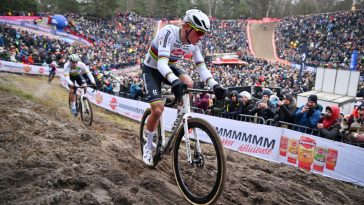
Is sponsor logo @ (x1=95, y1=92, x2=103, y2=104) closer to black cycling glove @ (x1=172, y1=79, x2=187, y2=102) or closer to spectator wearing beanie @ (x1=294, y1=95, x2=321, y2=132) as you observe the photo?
spectator wearing beanie @ (x1=294, y1=95, x2=321, y2=132)

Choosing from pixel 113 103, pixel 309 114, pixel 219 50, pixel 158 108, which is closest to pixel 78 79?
pixel 113 103

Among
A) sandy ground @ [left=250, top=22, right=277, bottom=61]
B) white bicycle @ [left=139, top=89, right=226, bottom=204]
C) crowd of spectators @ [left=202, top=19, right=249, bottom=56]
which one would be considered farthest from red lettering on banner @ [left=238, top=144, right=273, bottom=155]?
sandy ground @ [left=250, top=22, right=277, bottom=61]

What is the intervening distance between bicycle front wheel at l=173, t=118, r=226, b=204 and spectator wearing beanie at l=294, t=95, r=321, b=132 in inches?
187

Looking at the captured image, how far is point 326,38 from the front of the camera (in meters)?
38.7

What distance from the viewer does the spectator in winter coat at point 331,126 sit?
758cm

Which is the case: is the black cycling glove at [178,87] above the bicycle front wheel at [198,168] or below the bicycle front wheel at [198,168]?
above

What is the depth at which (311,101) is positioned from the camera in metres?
7.98

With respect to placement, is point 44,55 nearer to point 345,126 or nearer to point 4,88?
point 4,88

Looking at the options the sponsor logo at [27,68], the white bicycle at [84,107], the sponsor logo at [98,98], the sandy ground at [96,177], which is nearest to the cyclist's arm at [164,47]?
the sandy ground at [96,177]

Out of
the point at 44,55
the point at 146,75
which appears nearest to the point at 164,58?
the point at 146,75

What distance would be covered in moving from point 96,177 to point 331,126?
6.18m

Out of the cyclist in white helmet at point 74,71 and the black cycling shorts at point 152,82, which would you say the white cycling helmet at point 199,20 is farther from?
the cyclist in white helmet at point 74,71

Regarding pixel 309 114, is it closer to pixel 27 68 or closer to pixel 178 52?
pixel 178 52

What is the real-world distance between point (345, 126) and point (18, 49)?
A: 25.9m
